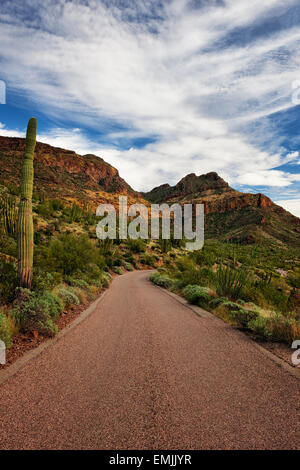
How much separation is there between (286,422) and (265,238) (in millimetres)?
76597

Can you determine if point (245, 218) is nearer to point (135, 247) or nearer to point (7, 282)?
point (135, 247)

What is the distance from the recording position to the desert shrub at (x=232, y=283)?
919 cm

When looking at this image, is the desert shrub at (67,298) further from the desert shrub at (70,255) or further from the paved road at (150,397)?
the paved road at (150,397)

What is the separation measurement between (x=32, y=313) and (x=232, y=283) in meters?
7.26

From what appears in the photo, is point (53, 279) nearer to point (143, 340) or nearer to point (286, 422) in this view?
point (143, 340)

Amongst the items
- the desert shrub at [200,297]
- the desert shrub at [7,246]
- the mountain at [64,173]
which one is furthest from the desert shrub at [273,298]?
the mountain at [64,173]

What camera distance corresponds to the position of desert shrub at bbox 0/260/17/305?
5.82 meters

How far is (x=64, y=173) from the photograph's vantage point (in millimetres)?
80438

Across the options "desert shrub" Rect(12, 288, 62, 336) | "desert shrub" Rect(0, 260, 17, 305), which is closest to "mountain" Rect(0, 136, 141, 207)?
"desert shrub" Rect(0, 260, 17, 305)

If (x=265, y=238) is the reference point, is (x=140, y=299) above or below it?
below

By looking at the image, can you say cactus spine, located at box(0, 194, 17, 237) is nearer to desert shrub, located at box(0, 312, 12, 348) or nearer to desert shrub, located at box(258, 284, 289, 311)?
desert shrub, located at box(0, 312, 12, 348)

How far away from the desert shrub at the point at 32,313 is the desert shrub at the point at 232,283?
6563mm
